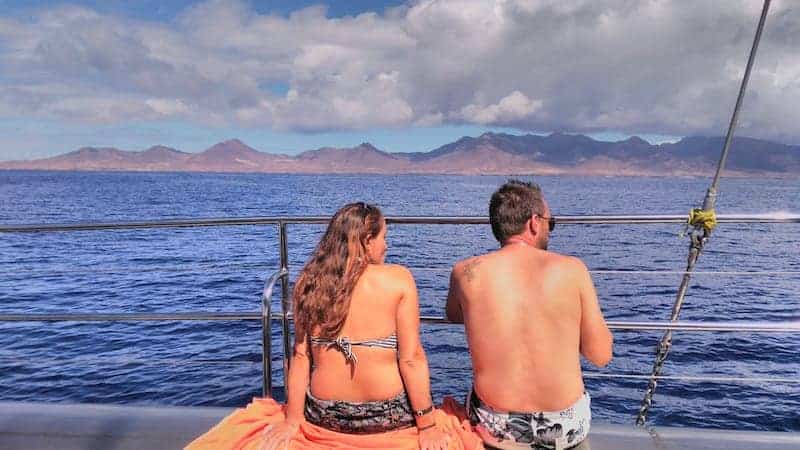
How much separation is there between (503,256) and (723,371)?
1164 cm

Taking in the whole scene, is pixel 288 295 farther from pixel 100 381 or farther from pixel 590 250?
pixel 590 250

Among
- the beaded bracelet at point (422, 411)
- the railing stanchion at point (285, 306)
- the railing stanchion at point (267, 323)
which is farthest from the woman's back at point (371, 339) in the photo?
the railing stanchion at point (285, 306)

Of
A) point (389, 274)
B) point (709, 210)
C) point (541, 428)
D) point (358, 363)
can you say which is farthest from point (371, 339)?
point (709, 210)

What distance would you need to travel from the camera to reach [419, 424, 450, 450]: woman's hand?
6.73ft

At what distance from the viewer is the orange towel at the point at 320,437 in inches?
81.2

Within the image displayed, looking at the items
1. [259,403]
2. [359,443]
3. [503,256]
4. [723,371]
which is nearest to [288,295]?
[259,403]

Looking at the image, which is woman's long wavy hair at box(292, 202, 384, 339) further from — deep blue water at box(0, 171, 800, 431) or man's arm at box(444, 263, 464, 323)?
deep blue water at box(0, 171, 800, 431)

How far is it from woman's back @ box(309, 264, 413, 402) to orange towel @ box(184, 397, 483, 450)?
0.14m

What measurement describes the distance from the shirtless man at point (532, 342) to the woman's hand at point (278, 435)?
2.21ft

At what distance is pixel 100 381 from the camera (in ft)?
31.7

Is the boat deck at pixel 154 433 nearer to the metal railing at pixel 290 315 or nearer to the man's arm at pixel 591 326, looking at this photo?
the metal railing at pixel 290 315

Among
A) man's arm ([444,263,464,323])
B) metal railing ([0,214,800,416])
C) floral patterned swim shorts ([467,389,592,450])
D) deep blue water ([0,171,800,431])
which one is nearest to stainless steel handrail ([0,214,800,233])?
metal railing ([0,214,800,416])

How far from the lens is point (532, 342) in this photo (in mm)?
1992

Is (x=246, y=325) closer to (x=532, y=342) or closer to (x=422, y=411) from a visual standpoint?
(x=422, y=411)
